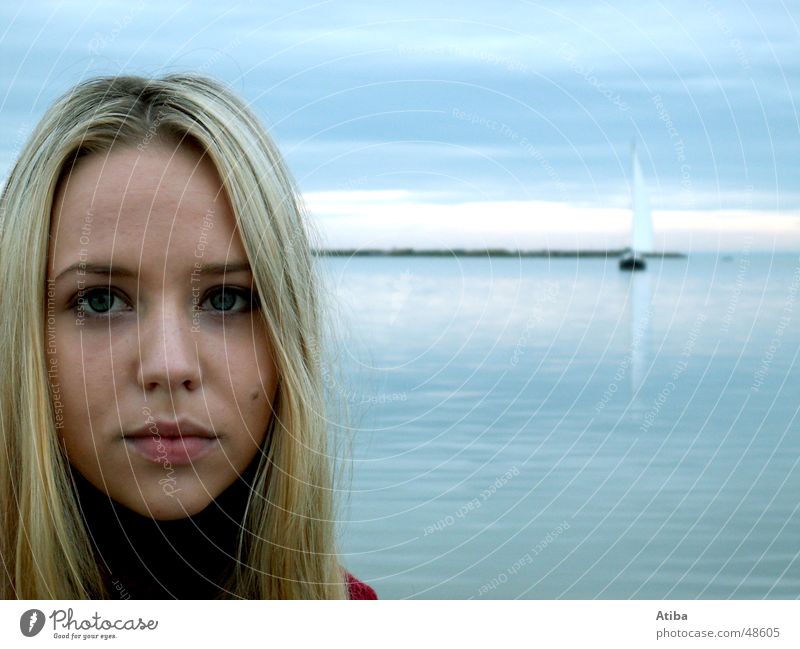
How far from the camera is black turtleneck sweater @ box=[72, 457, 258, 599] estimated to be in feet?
5.25

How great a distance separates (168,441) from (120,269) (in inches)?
8.8

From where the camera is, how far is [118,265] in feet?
4.77

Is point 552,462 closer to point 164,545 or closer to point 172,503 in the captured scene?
point 164,545

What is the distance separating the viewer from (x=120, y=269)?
1459mm

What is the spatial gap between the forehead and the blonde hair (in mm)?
20

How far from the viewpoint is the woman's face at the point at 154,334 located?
145 cm

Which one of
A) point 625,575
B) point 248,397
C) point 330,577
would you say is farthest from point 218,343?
point 625,575

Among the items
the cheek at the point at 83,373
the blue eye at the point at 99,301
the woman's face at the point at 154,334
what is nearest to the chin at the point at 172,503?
the woman's face at the point at 154,334

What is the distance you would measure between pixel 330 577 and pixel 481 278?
41.6 inches
